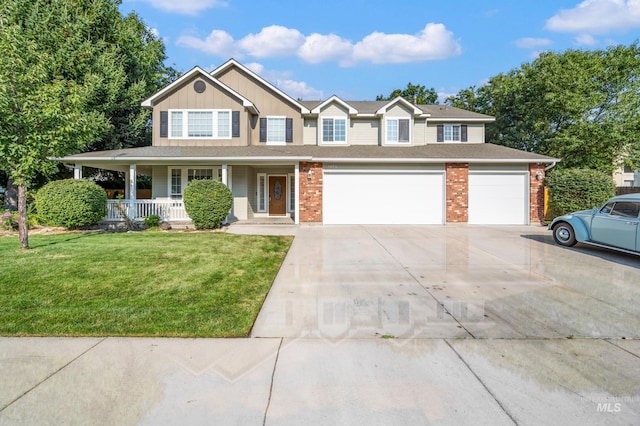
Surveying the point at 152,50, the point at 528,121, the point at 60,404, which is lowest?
the point at 60,404

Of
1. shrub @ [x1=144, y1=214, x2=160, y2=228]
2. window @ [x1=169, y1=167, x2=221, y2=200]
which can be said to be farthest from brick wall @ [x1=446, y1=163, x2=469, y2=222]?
shrub @ [x1=144, y1=214, x2=160, y2=228]

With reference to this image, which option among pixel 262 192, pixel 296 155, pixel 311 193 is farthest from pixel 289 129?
pixel 311 193

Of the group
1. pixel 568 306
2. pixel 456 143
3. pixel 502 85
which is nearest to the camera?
pixel 568 306

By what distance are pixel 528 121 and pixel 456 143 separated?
9.56 m

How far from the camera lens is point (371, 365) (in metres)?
3.11

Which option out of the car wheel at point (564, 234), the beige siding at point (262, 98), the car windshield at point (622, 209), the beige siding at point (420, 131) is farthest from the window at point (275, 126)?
the car windshield at point (622, 209)

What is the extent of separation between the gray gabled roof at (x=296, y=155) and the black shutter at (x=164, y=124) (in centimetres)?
81

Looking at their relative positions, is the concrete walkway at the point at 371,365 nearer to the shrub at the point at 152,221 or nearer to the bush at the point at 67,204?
the shrub at the point at 152,221

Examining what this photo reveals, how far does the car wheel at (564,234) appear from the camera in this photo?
9.13 meters

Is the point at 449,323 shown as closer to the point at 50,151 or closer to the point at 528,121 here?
the point at 50,151

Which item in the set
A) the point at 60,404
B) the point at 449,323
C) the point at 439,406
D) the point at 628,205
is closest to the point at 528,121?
the point at 628,205

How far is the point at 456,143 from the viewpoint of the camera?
18219 mm

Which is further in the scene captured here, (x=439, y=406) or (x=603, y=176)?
(x=603, y=176)

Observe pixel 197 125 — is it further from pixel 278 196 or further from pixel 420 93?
pixel 420 93
